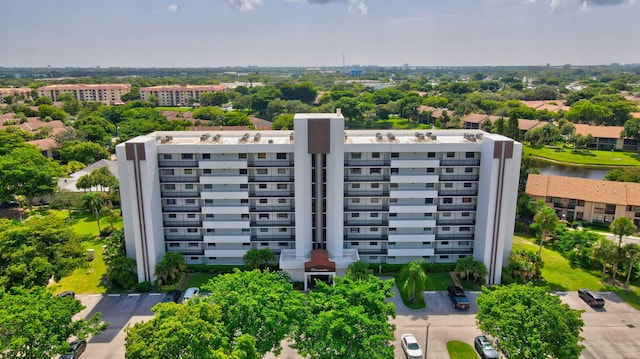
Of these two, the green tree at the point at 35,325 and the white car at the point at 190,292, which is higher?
the green tree at the point at 35,325

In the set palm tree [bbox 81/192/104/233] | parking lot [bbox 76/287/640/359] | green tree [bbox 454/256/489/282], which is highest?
palm tree [bbox 81/192/104/233]

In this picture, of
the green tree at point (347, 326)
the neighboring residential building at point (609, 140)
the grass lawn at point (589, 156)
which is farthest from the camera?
the neighboring residential building at point (609, 140)

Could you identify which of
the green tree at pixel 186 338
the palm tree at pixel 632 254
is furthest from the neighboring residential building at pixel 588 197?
the green tree at pixel 186 338

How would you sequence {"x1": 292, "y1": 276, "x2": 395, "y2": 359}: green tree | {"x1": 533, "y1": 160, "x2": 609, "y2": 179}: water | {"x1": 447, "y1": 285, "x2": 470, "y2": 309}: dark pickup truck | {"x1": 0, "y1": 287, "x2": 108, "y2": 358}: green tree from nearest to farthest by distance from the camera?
{"x1": 0, "y1": 287, "x2": 108, "y2": 358}: green tree → {"x1": 292, "y1": 276, "x2": 395, "y2": 359}: green tree → {"x1": 447, "y1": 285, "x2": 470, "y2": 309}: dark pickup truck → {"x1": 533, "y1": 160, "x2": 609, "y2": 179}: water

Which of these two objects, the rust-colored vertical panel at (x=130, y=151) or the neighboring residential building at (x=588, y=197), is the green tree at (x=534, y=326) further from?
the neighboring residential building at (x=588, y=197)

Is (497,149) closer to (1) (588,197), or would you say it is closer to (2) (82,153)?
(1) (588,197)

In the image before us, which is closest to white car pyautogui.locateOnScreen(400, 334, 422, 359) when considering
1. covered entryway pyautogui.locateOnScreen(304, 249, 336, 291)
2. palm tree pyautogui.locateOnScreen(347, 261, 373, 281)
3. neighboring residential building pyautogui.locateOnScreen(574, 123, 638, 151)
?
palm tree pyautogui.locateOnScreen(347, 261, 373, 281)

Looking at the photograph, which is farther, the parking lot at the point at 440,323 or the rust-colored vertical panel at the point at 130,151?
the rust-colored vertical panel at the point at 130,151

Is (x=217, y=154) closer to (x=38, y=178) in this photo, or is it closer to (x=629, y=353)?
(x=38, y=178)

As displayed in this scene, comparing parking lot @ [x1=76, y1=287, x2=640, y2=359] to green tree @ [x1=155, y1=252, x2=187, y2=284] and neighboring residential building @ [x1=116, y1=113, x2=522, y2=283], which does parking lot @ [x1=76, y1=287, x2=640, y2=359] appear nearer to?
green tree @ [x1=155, y1=252, x2=187, y2=284]
